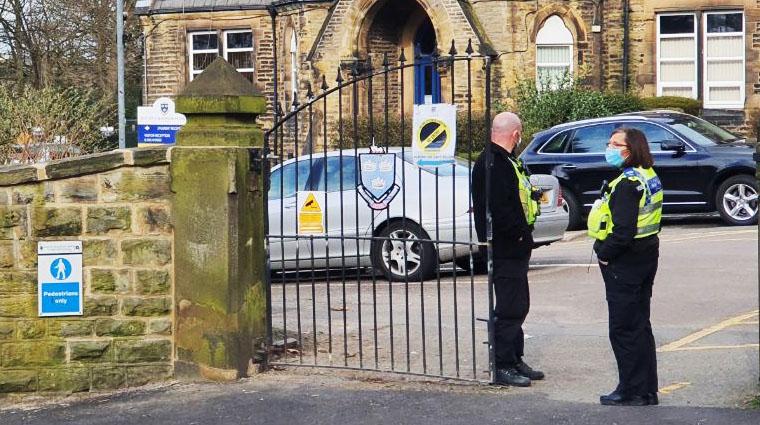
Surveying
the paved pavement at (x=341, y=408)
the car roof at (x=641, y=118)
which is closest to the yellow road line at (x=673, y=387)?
the paved pavement at (x=341, y=408)

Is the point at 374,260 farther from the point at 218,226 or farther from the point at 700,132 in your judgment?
the point at 700,132

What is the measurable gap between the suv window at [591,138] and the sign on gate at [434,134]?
11.4 meters

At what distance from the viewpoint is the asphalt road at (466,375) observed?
321 inches

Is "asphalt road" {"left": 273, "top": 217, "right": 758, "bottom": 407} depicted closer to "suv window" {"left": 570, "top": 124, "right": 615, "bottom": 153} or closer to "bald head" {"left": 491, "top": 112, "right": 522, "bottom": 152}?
"bald head" {"left": 491, "top": 112, "right": 522, "bottom": 152}

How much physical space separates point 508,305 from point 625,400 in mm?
1047

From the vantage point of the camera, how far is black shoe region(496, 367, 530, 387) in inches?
349

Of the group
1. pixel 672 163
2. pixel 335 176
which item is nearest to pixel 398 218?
pixel 335 176

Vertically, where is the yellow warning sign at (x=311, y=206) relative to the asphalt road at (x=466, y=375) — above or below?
above

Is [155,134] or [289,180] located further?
[155,134]

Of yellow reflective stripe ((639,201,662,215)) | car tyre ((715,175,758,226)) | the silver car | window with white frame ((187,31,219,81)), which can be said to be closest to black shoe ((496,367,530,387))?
yellow reflective stripe ((639,201,662,215))

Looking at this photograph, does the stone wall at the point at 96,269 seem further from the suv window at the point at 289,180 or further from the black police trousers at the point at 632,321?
the suv window at the point at 289,180

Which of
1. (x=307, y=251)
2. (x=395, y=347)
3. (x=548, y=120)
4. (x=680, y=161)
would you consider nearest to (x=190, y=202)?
(x=395, y=347)

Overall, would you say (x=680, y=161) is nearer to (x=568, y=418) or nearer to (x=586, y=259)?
(x=586, y=259)

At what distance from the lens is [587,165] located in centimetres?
1988
